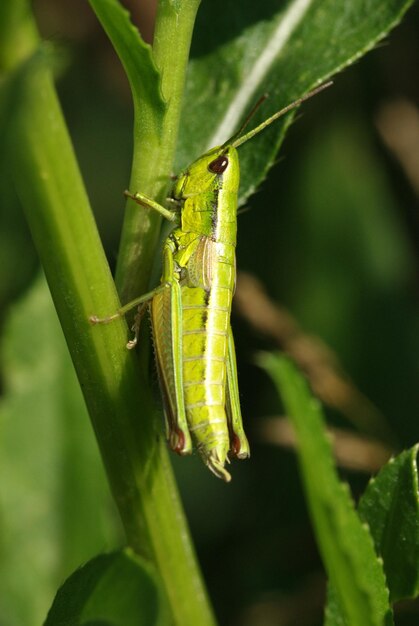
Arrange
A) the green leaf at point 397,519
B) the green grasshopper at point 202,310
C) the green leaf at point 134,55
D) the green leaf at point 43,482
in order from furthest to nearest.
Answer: the green leaf at point 43,482 → the green grasshopper at point 202,310 → the green leaf at point 397,519 → the green leaf at point 134,55

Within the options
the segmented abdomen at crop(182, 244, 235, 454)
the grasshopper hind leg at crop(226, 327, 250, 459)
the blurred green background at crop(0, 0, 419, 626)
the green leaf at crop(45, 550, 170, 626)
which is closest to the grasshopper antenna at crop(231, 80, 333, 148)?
the segmented abdomen at crop(182, 244, 235, 454)

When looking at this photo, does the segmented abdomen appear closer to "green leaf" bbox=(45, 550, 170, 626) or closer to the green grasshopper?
the green grasshopper

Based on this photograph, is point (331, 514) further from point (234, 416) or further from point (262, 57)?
point (262, 57)

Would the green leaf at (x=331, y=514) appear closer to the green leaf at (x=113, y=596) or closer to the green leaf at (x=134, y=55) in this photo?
the green leaf at (x=113, y=596)

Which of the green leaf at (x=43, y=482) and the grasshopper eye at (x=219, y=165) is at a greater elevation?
the grasshopper eye at (x=219, y=165)

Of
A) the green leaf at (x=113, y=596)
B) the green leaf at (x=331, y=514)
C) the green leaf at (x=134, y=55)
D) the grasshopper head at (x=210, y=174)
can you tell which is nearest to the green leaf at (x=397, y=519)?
the green leaf at (x=331, y=514)

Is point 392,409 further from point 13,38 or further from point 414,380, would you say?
point 13,38
